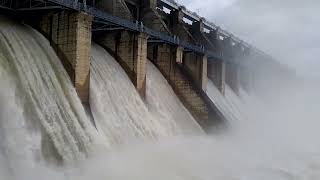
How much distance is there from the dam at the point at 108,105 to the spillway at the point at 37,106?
34 mm

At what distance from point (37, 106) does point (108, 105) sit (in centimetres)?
435

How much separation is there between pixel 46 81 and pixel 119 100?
4251mm

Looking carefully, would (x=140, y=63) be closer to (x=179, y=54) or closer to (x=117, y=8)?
(x=117, y=8)

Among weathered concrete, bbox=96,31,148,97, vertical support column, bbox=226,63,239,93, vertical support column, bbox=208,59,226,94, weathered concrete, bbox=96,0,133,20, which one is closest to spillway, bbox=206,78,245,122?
vertical support column, bbox=208,59,226,94

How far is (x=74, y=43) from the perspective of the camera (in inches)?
632

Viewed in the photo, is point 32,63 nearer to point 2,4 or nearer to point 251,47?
point 2,4

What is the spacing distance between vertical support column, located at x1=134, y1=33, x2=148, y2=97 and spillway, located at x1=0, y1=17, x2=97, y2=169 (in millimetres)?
5165

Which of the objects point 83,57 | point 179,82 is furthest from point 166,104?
point 83,57

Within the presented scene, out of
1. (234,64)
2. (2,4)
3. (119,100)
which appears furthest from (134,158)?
(234,64)

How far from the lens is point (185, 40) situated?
1109 inches

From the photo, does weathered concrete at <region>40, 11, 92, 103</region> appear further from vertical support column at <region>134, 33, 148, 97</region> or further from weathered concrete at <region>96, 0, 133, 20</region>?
weathered concrete at <region>96, 0, 133, 20</region>

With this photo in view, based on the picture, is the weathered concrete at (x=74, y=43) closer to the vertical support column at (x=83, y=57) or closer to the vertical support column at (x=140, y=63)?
the vertical support column at (x=83, y=57)

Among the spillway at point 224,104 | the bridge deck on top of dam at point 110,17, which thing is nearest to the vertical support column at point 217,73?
the spillway at point 224,104

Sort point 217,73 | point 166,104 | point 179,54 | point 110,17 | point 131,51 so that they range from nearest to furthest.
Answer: point 110,17 → point 131,51 → point 166,104 → point 179,54 → point 217,73
